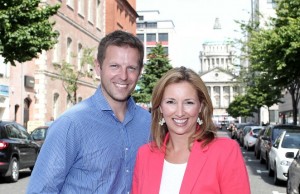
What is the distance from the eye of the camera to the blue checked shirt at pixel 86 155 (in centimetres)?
307

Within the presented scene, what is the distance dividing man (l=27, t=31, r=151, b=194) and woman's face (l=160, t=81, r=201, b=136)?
311mm

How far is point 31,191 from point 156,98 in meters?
0.90

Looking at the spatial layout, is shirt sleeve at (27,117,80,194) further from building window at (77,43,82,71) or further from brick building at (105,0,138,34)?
brick building at (105,0,138,34)

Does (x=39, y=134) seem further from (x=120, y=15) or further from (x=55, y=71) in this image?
(x=120, y=15)

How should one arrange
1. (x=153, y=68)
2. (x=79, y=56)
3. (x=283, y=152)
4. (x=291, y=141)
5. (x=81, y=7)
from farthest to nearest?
(x=153, y=68) → (x=81, y=7) → (x=79, y=56) → (x=291, y=141) → (x=283, y=152)

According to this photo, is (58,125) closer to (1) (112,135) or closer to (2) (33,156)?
(1) (112,135)

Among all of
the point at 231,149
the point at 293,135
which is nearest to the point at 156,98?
the point at 231,149

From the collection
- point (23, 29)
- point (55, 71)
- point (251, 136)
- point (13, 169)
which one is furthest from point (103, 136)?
point (55, 71)

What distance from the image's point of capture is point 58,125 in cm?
313

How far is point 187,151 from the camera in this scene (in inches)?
127

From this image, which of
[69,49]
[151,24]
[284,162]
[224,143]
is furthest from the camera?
[151,24]

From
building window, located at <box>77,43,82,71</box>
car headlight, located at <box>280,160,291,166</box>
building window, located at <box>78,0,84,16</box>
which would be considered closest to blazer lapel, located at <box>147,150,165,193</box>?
car headlight, located at <box>280,160,291,166</box>

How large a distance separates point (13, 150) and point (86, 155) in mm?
12951

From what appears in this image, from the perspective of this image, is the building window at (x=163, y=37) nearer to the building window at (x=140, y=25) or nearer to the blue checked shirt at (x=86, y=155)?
the building window at (x=140, y=25)
